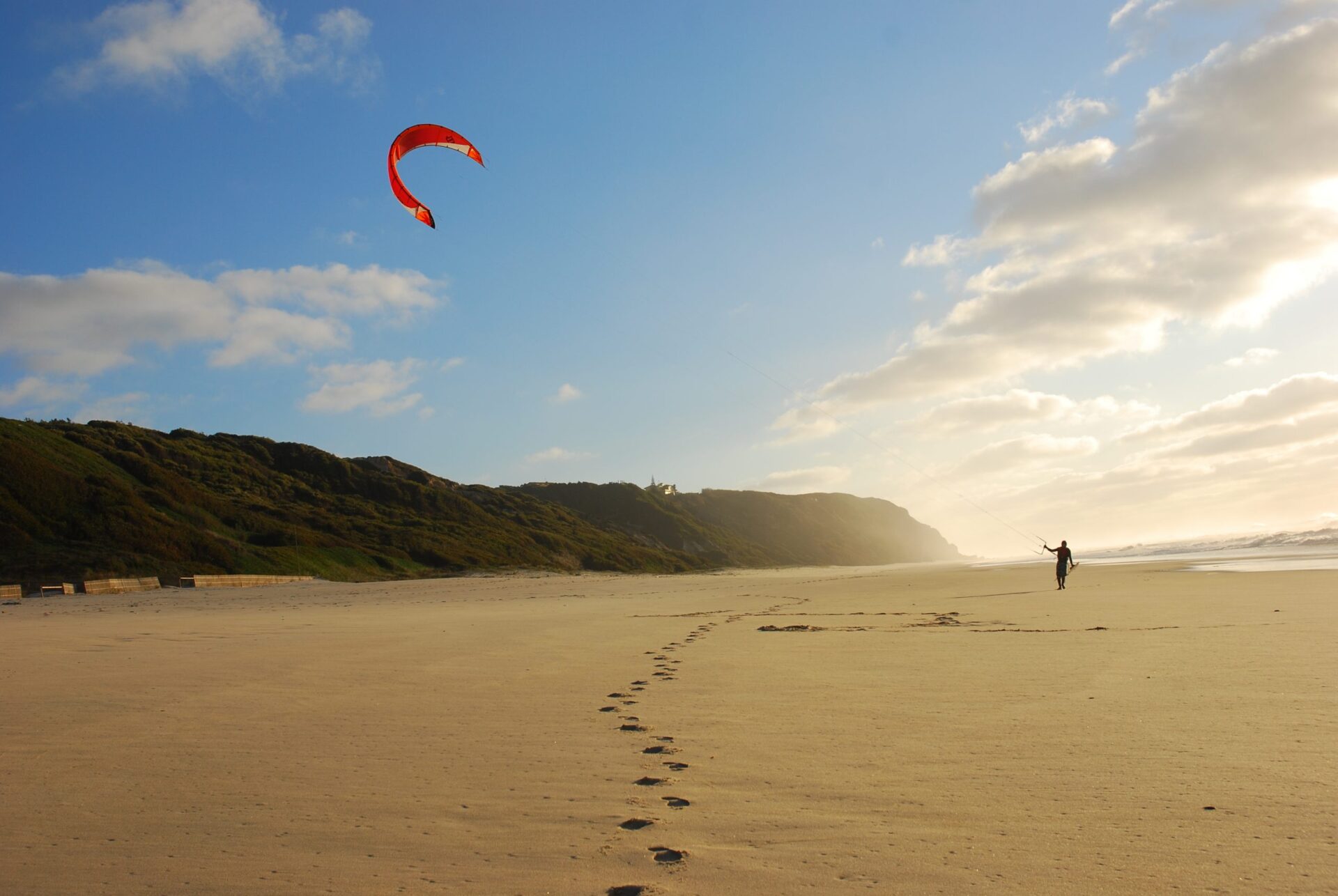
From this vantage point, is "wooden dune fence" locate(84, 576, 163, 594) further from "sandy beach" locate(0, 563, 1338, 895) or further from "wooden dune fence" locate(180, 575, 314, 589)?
"sandy beach" locate(0, 563, 1338, 895)

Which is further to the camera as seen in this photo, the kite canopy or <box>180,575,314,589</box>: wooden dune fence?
<box>180,575,314,589</box>: wooden dune fence

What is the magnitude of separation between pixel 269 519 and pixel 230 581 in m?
20.2

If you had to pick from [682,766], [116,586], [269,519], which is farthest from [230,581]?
[682,766]

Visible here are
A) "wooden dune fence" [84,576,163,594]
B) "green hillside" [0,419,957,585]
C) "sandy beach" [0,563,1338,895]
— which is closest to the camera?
"sandy beach" [0,563,1338,895]

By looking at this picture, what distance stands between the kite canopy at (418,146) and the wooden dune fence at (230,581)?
1846 centimetres

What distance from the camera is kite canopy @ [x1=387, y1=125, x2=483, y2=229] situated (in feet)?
70.6

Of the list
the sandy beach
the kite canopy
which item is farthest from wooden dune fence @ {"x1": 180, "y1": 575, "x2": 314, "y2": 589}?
the sandy beach

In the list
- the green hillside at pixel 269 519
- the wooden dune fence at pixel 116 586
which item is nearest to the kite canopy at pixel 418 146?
the wooden dune fence at pixel 116 586

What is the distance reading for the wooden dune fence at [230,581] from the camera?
3278 centimetres

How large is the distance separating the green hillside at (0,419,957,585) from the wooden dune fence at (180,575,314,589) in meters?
2.76

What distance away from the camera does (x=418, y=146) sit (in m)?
22.8

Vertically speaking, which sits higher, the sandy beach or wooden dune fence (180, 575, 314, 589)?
wooden dune fence (180, 575, 314, 589)

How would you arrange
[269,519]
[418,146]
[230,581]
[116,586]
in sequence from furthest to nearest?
[269,519]
[230,581]
[116,586]
[418,146]

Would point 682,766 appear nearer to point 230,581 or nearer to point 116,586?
point 116,586
